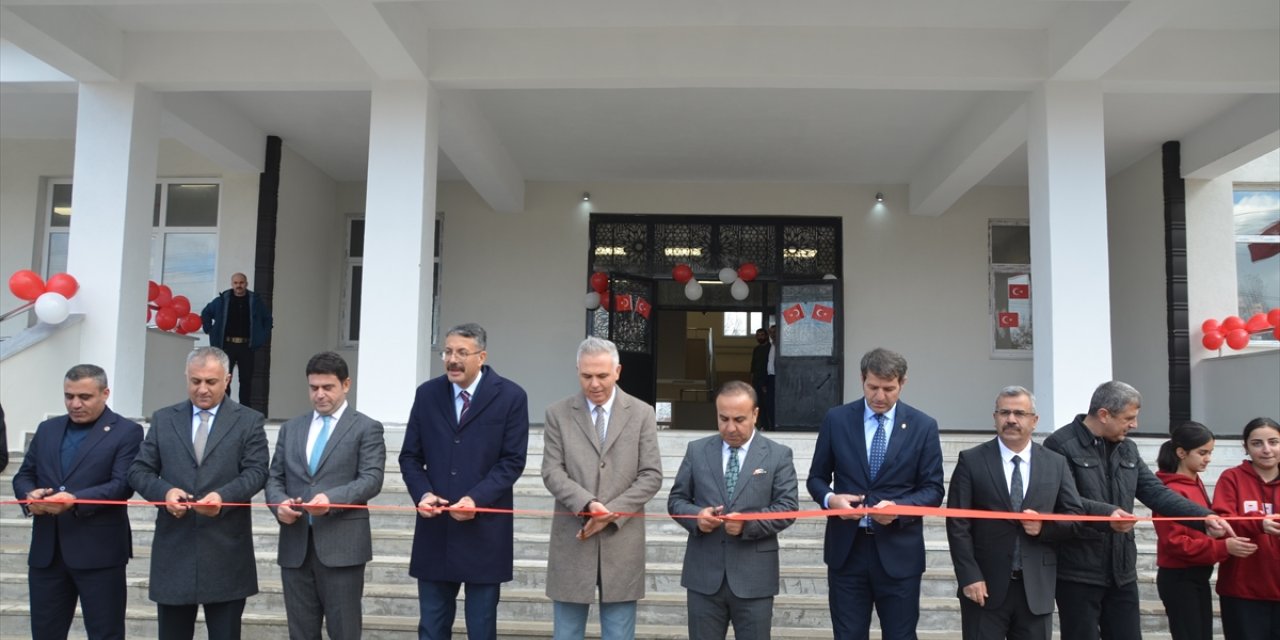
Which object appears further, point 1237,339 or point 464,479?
point 1237,339

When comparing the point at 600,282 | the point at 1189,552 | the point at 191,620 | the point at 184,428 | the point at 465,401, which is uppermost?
the point at 600,282

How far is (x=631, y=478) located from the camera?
3.75 m

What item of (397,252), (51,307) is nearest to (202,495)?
(397,252)

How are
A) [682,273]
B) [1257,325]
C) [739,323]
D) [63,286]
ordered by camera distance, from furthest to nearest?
[739,323]
[682,273]
[1257,325]
[63,286]

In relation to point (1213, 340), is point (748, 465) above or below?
below

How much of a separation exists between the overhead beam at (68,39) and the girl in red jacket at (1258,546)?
304 inches

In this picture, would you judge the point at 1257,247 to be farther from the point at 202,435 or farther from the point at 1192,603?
the point at 202,435

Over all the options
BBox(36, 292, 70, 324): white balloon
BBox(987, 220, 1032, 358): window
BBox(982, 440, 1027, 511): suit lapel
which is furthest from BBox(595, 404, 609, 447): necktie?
BBox(987, 220, 1032, 358): window

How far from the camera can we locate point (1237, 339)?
968cm

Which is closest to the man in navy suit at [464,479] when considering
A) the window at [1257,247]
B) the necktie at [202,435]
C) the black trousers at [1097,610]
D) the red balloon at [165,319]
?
the necktie at [202,435]

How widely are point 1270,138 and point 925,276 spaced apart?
402 cm

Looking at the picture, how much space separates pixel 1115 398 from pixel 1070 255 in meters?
4.04

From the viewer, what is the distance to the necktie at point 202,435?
373cm

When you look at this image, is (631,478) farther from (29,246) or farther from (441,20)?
(29,246)
